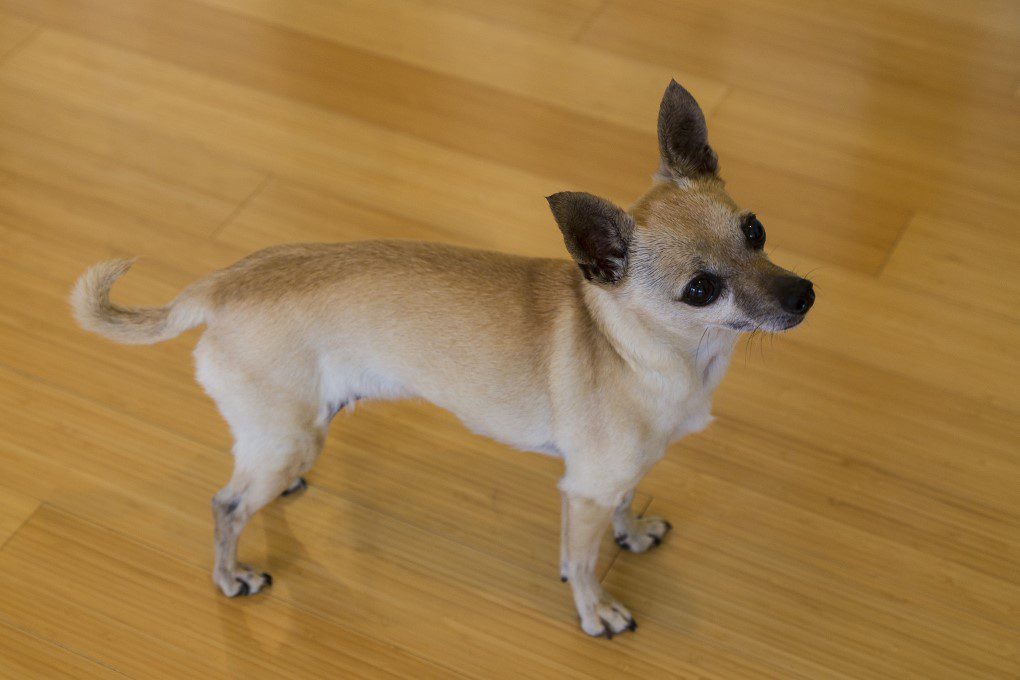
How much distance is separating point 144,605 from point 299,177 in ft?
3.92

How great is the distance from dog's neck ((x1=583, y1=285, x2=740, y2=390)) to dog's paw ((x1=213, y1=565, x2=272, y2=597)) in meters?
0.84

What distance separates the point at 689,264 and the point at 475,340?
0.39 meters

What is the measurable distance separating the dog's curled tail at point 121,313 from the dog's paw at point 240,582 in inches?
19.3

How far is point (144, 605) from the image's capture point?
2109 mm

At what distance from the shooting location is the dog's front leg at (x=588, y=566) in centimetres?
195

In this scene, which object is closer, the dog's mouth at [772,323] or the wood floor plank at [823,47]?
the dog's mouth at [772,323]

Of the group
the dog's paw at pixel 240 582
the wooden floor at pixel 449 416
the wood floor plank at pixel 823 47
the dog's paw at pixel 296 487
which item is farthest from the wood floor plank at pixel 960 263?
the dog's paw at pixel 240 582

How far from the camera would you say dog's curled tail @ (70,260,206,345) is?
1.86 meters

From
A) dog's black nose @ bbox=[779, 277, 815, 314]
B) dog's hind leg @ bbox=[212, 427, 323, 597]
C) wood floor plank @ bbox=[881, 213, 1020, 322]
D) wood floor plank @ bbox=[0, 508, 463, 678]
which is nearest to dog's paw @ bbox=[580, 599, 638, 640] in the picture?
wood floor plank @ bbox=[0, 508, 463, 678]

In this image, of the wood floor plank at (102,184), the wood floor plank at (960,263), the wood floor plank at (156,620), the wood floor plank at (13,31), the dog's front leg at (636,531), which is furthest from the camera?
the wood floor plank at (13,31)

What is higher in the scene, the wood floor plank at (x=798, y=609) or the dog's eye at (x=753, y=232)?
the dog's eye at (x=753, y=232)

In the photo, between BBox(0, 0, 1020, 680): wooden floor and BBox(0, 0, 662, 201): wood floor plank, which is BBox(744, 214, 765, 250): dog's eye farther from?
BBox(0, 0, 662, 201): wood floor plank

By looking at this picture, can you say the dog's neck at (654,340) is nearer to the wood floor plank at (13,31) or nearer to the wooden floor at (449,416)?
the wooden floor at (449,416)

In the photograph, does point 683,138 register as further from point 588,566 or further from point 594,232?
point 588,566
